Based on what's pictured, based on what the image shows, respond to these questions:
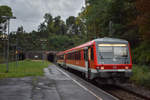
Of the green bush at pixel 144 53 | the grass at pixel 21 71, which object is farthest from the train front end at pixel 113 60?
the grass at pixel 21 71

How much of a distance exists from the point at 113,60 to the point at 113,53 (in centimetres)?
49

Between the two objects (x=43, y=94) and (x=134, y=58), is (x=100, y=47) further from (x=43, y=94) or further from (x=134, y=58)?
(x=134, y=58)

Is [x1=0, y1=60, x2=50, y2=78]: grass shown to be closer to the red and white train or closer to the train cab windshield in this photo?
the red and white train

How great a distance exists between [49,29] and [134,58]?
4081 inches

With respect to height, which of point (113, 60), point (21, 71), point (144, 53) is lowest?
point (21, 71)

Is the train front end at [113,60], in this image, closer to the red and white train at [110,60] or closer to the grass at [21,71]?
the red and white train at [110,60]

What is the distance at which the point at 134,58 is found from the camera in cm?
2216

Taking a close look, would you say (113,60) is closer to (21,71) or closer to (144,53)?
(144,53)

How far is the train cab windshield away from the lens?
1355cm

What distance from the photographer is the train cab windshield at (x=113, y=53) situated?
1355 cm

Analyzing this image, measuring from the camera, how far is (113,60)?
13.6 metres

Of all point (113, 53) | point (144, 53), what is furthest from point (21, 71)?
point (113, 53)

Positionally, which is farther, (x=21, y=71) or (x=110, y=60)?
(x=21, y=71)

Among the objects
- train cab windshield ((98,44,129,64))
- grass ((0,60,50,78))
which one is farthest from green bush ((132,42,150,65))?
grass ((0,60,50,78))
